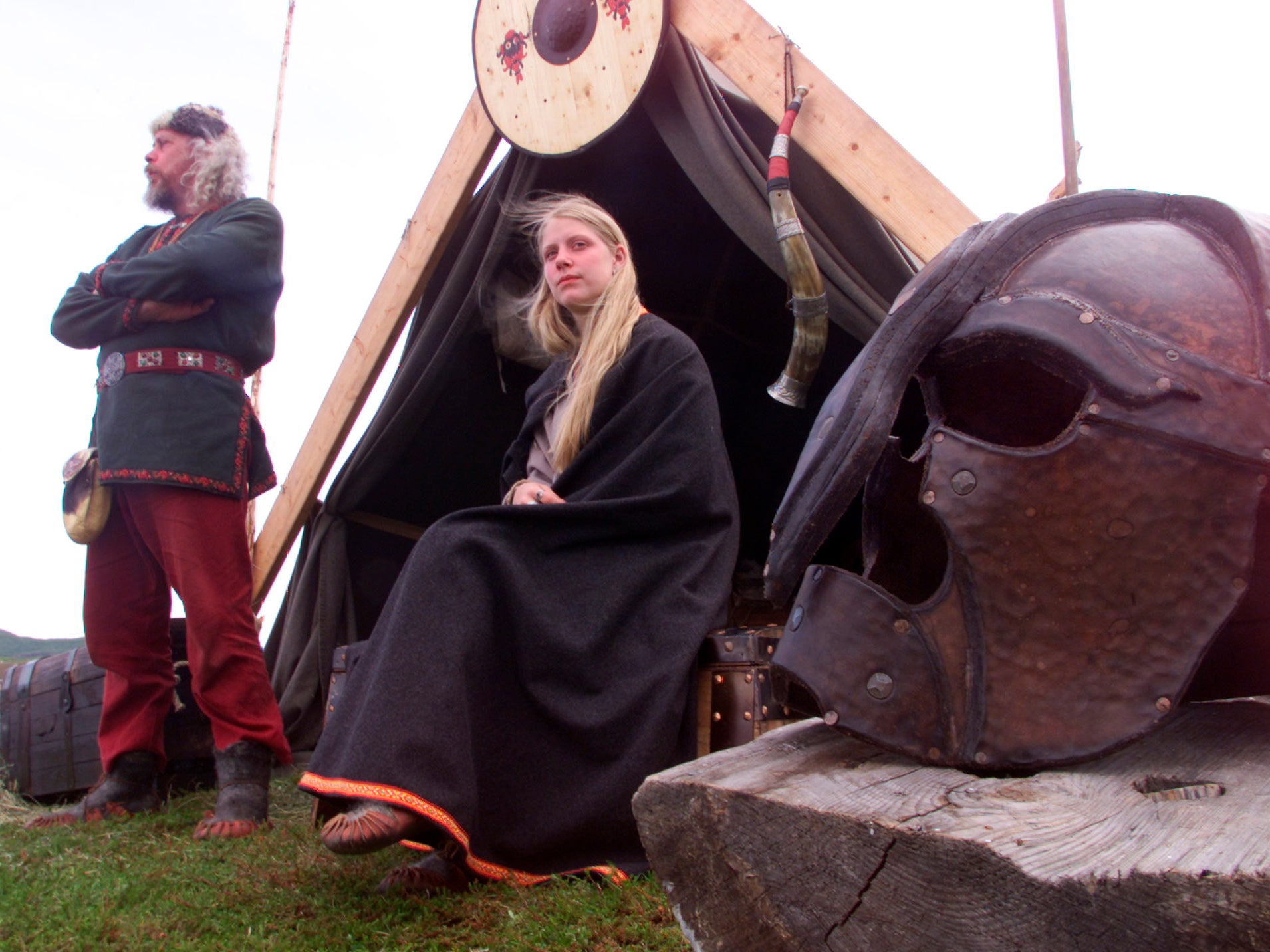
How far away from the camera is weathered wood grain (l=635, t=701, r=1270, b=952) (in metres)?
0.51

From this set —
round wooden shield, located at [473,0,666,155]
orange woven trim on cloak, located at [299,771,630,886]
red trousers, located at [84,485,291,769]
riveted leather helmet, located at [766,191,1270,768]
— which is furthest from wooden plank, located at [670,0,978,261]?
red trousers, located at [84,485,291,769]

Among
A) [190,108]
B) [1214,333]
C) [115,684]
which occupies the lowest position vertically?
[115,684]

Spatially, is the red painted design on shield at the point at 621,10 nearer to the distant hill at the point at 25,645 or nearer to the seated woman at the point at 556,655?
the seated woman at the point at 556,655

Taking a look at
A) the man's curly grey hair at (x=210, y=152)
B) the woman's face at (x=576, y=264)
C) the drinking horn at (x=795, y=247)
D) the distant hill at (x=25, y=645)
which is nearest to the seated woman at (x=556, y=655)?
the woman's face at (x=576, y=264)

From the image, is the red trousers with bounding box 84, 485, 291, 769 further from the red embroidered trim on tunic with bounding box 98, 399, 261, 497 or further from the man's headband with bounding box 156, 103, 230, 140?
the man's headband with bounding box 156, 103, 230, 140

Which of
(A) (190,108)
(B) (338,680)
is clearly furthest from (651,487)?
(A) (190,108)

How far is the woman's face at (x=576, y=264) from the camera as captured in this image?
6.78 ft

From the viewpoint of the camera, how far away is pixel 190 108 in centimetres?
271

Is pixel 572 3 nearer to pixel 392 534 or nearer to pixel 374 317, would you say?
pixel 374 317

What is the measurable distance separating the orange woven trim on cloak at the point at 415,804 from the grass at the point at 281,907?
31 mm

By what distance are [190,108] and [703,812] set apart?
2738 mm

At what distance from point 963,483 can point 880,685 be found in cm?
17

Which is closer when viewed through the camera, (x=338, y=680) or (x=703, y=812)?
(x=703, y=812)

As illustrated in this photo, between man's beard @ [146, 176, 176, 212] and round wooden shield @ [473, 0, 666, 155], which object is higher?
round wooden shield @ [473, 0, 666, 155]
